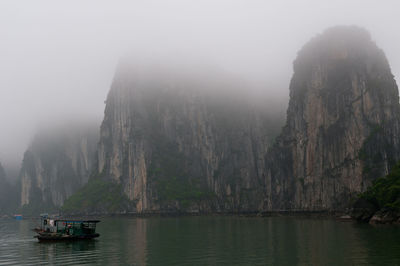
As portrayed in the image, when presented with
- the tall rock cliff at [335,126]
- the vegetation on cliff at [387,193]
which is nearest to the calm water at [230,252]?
the vegetation on cliff at [387,193]

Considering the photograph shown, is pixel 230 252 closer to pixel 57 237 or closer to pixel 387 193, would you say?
pixel 57 237

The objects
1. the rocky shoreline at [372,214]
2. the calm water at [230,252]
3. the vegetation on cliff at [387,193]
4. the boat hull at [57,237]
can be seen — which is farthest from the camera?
the vegetation on cliff at [387,193]

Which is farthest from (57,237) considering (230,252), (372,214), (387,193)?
(372,214)

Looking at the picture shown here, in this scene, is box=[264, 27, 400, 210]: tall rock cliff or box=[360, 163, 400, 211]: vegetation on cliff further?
box=[264, 27, 400, 210]: tall rock cliff

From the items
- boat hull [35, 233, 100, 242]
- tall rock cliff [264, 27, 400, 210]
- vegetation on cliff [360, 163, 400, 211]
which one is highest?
tall rock cliff [264, 27, 400, 210]

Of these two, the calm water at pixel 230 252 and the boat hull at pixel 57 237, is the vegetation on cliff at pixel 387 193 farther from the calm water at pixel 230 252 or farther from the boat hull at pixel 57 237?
the boat hull at pixel 57 237

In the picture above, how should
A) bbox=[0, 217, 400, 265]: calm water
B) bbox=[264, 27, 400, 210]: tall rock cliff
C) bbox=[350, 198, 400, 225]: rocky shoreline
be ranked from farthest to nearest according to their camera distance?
bbox=[264, 27, 400, 210]: tall rock cliff < bbox=[350, 198, 400, 225]: rocky shoreline < bbox=[0, 217, 400, 265]: calm water

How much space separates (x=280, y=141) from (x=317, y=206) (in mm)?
42516

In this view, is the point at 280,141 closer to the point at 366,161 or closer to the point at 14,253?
the point at 366,161

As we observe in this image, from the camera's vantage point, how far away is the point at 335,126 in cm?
16162

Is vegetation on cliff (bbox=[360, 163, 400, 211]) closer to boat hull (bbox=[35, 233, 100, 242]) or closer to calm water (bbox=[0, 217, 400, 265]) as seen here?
calm water (bbox=[0, 217, 400, 265])

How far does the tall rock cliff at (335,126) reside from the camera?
147125mm

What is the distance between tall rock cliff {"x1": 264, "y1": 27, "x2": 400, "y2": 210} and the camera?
147m

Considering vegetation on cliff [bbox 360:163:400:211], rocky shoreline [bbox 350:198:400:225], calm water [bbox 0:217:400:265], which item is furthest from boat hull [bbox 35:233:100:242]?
vegetation on cliff [bbox 360:163:400:211]
